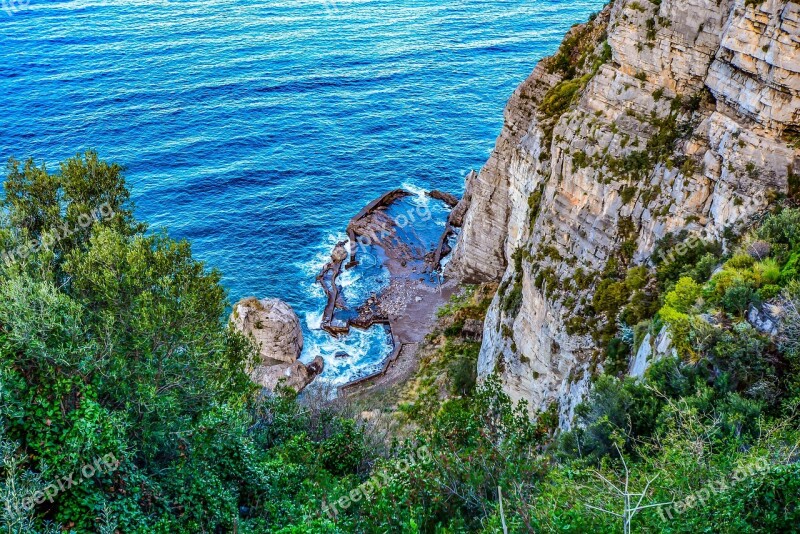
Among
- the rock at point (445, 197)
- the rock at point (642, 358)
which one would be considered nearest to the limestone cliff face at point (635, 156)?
the rock at point (642, 358)

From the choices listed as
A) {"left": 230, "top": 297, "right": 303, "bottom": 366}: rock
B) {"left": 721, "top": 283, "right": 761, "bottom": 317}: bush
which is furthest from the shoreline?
{"left": 721, "top": 283, "right": 761, "bottom": 317}: bush

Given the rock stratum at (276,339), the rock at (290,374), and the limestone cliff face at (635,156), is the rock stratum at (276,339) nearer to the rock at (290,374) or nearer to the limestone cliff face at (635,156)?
the rock at (290,374)

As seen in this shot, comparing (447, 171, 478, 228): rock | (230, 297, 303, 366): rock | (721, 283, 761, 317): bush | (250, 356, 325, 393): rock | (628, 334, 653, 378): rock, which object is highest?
(721, 283, 761, 317): bush

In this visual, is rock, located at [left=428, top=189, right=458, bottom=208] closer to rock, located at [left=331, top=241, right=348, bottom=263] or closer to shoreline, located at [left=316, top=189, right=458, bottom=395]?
shoreline, located at [left=316, top=189, right=458, bottom=395]

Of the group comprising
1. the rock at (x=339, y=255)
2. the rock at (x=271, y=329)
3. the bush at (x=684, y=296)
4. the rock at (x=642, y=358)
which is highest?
the bush at (x=684, y=296)

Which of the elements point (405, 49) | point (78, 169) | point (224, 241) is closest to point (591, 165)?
point (78, 169)

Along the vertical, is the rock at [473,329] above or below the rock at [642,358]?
below

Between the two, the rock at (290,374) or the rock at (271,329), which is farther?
the rock at (271,329)
